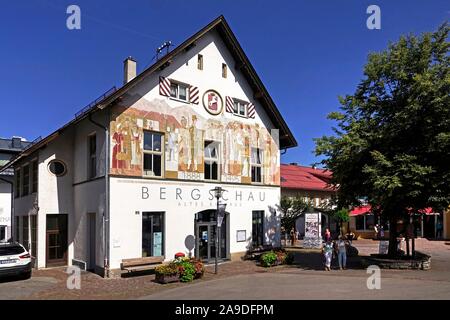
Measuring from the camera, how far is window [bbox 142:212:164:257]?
19.7 metres

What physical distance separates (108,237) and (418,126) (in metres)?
14.2

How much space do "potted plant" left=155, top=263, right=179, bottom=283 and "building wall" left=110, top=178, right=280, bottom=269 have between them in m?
2.75

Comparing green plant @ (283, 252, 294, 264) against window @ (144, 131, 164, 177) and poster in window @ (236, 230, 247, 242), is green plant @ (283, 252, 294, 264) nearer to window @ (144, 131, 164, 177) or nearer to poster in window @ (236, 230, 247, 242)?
poster in window @ (236, 230, 247, 242)

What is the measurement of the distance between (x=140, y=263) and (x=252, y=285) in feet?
18.4

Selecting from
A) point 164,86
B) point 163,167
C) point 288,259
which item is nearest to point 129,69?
point 164,86

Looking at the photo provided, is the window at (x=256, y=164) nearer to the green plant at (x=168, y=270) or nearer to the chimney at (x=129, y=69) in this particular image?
the chimney at (x=129, y=69)

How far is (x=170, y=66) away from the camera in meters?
21.1

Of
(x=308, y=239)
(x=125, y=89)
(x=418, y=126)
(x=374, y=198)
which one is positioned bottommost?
(x=308, y=239)

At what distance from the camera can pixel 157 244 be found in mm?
20047

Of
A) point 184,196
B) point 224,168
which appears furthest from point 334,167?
point 184,196

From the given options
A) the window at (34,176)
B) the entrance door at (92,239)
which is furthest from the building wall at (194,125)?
the window at (34,176)

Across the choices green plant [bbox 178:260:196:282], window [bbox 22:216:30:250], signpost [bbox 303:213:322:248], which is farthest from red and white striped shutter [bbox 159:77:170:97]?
signpost [bbox 303:213:322:248]

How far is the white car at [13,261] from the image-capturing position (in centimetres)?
1694
